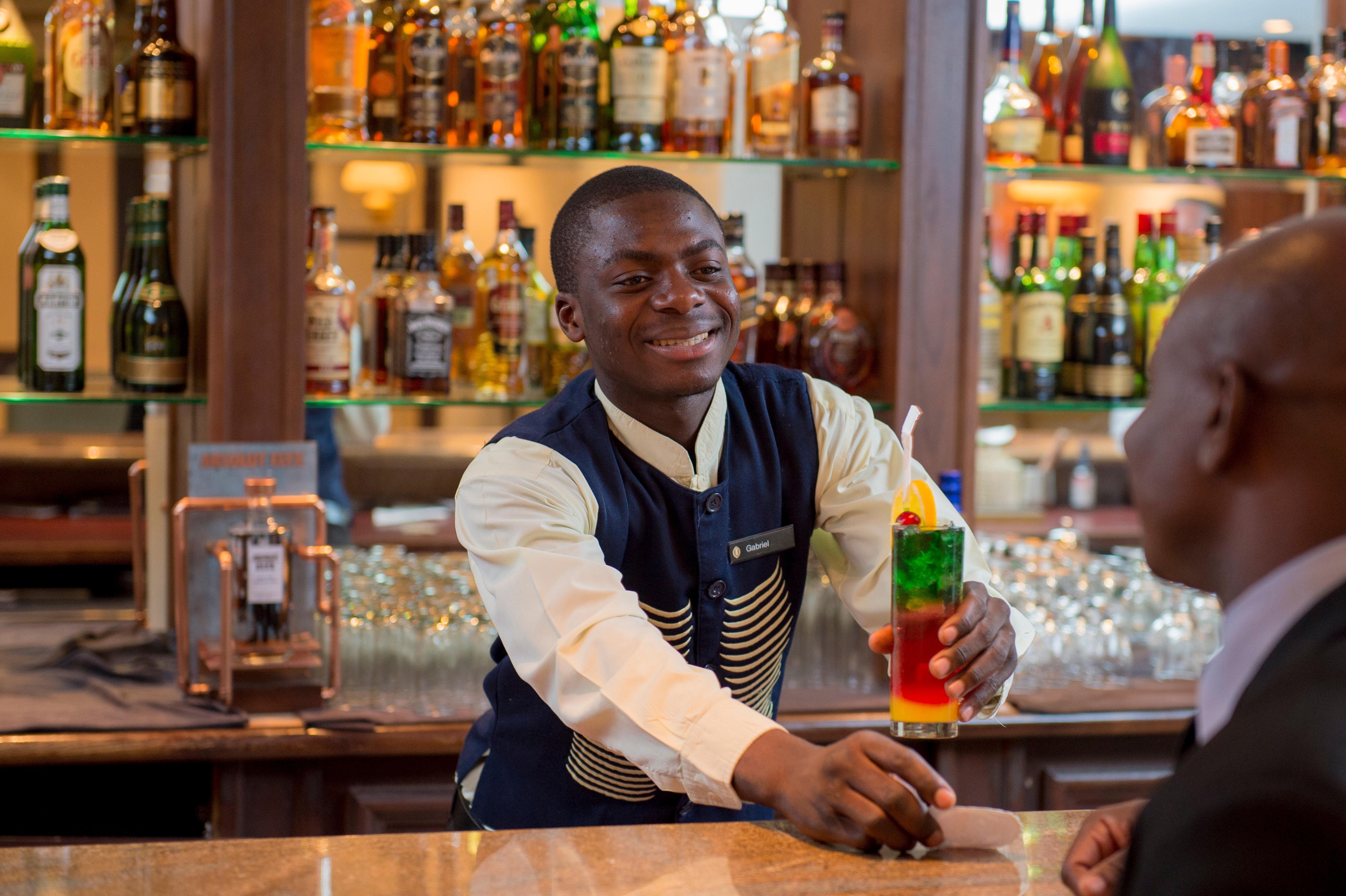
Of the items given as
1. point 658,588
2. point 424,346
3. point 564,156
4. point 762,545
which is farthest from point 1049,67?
point 658,588

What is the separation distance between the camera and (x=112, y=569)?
291 cm

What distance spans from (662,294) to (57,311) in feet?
4.09

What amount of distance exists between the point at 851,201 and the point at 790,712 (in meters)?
0.92

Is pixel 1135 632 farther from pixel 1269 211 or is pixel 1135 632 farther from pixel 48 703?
pixel 48 703

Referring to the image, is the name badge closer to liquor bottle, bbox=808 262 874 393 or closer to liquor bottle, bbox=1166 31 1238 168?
liquor bottle, bbox=808 262 874 393

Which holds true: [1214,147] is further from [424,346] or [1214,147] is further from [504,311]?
[424,346]

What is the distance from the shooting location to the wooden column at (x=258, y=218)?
212 cm

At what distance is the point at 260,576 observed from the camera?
2148 mm

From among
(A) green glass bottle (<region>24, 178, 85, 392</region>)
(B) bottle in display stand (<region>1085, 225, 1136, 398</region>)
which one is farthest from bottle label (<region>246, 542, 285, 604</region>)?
(B) bottle in display stand (<region>1085, 225, 1136, 398</region>)

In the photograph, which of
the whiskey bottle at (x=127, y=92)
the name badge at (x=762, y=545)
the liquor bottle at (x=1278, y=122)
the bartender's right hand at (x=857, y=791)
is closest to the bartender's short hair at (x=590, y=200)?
the name badge at (x=762, y=545)

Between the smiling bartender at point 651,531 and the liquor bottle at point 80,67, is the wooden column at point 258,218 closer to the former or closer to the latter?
the liquor bottle at point 80,67

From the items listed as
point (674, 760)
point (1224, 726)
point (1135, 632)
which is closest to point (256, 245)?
point (674, 760)

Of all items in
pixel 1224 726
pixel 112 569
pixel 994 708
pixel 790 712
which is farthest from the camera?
pixel 112 569

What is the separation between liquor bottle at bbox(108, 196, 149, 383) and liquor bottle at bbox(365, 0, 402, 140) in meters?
0.42
